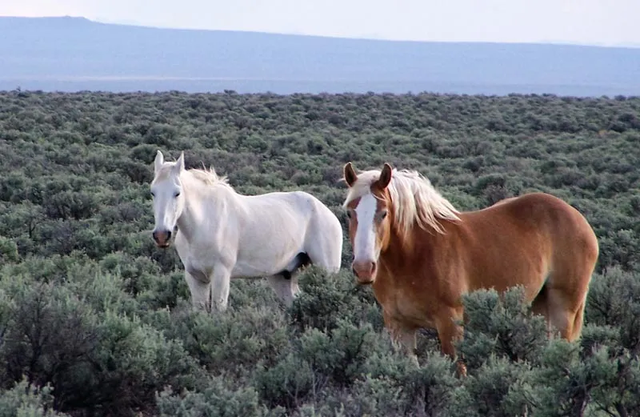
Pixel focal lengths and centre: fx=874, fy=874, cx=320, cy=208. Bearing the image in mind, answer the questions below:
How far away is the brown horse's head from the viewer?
189 inches

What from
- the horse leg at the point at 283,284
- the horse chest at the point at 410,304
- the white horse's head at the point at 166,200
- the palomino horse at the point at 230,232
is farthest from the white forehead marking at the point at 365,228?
the horse leg at the point at 283,284

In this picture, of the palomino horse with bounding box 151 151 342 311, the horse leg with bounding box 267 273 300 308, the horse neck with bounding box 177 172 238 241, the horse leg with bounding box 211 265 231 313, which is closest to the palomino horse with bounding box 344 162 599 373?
the palomino horse with bounding box 151 151 342 311

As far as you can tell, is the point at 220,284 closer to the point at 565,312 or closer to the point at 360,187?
the point at 360,187

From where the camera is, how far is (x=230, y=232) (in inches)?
291

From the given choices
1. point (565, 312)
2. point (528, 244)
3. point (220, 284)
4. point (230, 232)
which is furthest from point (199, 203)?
point (565, 312)

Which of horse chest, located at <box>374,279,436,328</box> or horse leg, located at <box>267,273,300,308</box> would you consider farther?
horse leg, located at <box>267,273,300,308</box>

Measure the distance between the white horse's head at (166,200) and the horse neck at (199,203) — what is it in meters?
Answer: 0.14

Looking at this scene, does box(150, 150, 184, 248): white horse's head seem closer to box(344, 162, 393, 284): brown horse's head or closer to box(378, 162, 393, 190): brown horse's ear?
box(344, 162, 393, 284): brown horse's head

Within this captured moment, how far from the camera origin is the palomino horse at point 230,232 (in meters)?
6.84

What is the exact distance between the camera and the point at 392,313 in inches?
205

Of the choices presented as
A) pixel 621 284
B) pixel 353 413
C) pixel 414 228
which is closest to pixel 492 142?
pixel 621 284

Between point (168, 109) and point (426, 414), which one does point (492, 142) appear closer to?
point (168, 109)

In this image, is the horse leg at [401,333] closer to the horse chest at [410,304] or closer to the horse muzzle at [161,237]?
the horse chest at [410,304]

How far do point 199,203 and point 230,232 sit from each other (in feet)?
1.27
